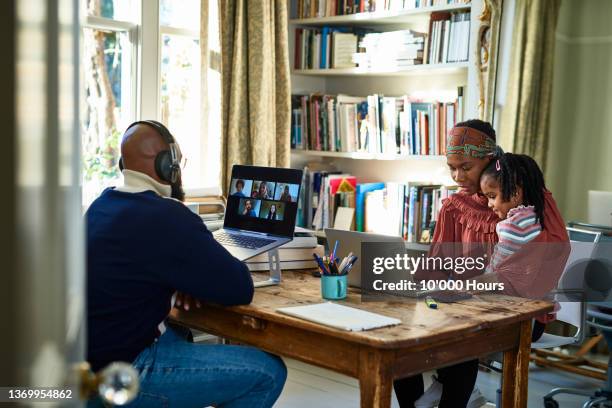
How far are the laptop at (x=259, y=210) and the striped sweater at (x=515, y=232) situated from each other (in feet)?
2.38

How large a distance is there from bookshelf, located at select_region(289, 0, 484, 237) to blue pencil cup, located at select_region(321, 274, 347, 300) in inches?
77.4

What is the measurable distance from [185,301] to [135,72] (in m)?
1.97

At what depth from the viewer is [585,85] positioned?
4.45 metres

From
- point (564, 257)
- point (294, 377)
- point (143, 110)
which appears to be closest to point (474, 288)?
point (564, 257)

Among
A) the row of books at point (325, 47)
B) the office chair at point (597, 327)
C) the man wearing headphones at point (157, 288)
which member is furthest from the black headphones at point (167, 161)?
the row of books at point (325, 47)

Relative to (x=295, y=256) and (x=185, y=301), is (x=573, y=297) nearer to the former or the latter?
(x=295, y=256)

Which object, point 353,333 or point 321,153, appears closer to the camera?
point 353,333

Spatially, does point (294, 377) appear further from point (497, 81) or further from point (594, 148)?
point (594, 148)

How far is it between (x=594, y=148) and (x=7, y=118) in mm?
4194

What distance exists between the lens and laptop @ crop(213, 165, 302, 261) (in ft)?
8.38

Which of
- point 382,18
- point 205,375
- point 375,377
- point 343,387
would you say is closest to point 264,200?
point 205,375

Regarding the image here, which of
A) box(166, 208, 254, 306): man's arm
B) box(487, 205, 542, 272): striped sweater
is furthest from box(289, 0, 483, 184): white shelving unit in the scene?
box(166, 208, 254, 306): man's arm

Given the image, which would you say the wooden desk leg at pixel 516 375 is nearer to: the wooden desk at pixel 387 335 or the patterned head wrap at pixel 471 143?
the wooden desk at pixel 387 335

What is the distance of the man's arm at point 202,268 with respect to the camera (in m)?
2.08
